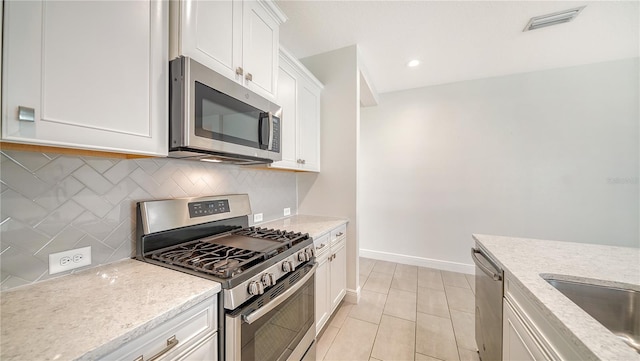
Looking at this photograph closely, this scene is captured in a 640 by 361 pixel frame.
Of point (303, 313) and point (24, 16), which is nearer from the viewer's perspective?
point (24, 16)

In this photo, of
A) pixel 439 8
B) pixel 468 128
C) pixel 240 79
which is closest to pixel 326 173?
pixel 240 79

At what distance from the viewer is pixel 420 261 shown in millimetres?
3377

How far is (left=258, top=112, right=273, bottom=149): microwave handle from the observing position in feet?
4.69

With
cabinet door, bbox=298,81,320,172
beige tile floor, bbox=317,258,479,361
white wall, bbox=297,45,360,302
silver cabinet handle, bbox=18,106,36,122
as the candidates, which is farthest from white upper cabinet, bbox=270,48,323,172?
beige tile floor, bbox=317,258,479,361

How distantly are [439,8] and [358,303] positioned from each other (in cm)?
285

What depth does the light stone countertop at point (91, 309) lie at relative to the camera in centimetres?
54

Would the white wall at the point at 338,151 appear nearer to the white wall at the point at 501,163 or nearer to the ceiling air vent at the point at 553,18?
the white wall at the point at 501,163

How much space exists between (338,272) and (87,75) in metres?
2.06

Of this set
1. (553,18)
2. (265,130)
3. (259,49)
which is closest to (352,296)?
(265,130)

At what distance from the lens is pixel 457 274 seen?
3.12m

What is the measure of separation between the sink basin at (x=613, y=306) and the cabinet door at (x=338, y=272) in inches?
56.3

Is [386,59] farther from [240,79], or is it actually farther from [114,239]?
[114,239]

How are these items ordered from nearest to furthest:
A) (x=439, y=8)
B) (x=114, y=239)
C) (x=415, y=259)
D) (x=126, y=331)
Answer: (x=126, y=331), (x=114, y=239), (x=439, y=8), (x=415, y=259)

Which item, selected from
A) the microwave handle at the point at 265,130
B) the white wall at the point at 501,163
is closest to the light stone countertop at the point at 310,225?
the microwave handle at the point at 265,130
